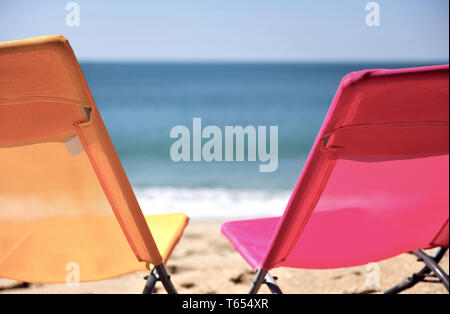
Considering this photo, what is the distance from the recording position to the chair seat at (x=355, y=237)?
4.33 feet

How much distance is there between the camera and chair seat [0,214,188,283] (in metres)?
1.33

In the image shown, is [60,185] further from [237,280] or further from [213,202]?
[213,202]

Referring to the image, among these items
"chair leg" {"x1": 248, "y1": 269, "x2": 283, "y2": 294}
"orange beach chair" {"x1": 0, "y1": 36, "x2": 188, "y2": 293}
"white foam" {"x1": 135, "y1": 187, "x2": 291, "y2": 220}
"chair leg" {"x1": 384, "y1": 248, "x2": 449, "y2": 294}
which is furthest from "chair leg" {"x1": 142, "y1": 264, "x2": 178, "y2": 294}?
"white foam" {"x1": 135, "y1": 187, "x2": 291, "y2": 220}

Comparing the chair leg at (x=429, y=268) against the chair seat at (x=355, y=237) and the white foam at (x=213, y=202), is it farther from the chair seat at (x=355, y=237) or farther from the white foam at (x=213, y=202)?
the white foam at (x=213, y=202)

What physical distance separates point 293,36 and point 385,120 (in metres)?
33.4

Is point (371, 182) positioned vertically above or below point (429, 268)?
above

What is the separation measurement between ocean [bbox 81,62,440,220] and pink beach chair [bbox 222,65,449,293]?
3799 mm

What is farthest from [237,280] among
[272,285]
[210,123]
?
[210,123]

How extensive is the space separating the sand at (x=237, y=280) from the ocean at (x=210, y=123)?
2388 mm

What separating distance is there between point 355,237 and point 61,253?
89 cm

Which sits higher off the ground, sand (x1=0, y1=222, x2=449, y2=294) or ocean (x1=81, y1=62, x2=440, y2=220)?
ocean (x1=81, y1=62, x2=440, y2=220)

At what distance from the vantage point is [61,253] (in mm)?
1386

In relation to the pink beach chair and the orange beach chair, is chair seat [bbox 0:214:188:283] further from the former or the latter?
the pink beach chair

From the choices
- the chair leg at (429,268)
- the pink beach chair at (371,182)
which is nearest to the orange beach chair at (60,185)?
the pink beach chair at (371,182)
